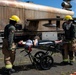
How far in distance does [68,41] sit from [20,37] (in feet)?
26.6

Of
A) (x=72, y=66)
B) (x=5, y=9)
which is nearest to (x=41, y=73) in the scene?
(x=72, y=66)

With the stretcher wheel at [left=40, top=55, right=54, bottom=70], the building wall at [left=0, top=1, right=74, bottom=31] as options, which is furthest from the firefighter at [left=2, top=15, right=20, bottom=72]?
the building wall at [left=0, top=1, right=74, bottom=31]

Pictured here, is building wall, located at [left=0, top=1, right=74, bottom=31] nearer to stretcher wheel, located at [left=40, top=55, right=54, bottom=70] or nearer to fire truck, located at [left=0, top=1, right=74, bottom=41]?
fire truck, located at [left=0, top=1, right=74, bottom=41]

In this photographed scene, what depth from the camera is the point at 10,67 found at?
8328 millimetres

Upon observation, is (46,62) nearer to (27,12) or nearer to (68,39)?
(68,39)

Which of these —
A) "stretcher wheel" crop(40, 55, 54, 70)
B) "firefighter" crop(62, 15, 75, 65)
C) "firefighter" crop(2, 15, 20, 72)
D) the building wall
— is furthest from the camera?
the building wall

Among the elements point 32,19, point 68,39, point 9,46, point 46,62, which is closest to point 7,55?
point 9,46

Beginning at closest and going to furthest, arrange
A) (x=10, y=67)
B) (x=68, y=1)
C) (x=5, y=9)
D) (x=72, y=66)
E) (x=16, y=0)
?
(x=10, y=67) → (x=72, y=66) → (x=5, y=9) → (x=16, y=0) → (x=68, y=1)

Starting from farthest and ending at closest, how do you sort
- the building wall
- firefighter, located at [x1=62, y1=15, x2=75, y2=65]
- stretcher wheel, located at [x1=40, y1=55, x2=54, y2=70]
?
1. the building wall
2. firefighter, located at [x1=62, y1=15, x2=75, y2=65]
3. stretcher wheel, located at [x1=40, y1=55, x2=54, y2=70]

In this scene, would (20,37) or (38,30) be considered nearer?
(20,37)

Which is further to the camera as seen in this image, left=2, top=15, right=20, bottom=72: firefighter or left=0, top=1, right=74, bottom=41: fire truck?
left=0, top=1, right=74, bottom=41: fire truck

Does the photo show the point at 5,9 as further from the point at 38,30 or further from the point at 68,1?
the point at 68,1

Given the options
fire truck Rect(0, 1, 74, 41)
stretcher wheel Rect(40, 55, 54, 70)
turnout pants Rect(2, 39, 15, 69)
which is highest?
fire truck Rect(0, 1, 74, 41)

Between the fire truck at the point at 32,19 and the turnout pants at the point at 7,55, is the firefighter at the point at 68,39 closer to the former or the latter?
the turnout pants at the point at 7,55
